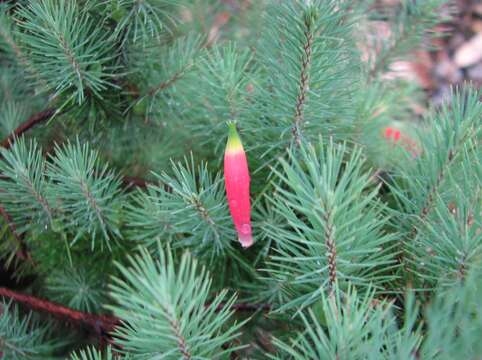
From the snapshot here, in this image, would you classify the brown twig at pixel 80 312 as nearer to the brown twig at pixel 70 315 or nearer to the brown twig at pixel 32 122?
the brown twig at pixel 70 315

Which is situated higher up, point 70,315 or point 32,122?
point 32,122

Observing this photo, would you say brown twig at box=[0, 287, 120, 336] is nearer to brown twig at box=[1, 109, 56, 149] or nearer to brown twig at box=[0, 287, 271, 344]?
brown twig at box=[0, 287, 271, 344]

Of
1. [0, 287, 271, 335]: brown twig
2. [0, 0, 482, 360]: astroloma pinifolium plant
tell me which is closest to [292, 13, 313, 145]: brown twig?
[0, 0, 482, 360]: astroloma pinifolium plant

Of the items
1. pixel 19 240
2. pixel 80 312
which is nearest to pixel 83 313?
pixel 80 312

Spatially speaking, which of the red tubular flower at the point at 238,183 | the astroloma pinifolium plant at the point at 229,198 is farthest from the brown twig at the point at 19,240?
the red tubular flower at the point at 238,183

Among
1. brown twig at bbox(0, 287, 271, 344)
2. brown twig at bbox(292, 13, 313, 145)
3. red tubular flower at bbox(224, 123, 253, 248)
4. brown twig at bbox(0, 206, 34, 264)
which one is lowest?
brown twig at bbox(0, 287, 271, 344)

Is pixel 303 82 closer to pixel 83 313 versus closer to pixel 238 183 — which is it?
pixel 238 183

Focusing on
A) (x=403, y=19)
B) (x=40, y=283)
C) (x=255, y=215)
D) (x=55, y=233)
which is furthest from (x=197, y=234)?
(x=403, y=19)
